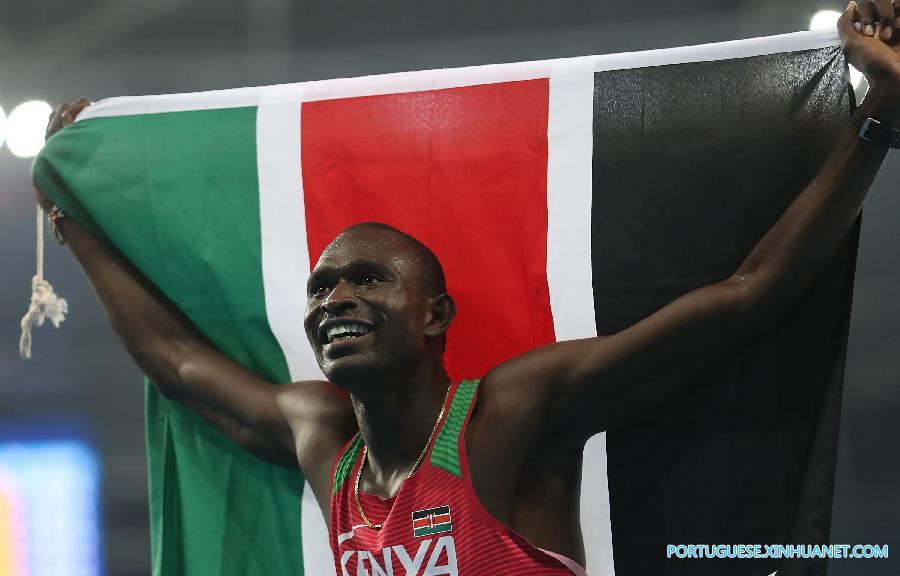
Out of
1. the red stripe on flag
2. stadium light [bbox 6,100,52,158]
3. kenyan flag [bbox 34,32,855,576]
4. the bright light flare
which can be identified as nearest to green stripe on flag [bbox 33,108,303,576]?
kenyan flag [bbox 34,32,855,576]

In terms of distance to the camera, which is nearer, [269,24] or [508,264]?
[508,264]

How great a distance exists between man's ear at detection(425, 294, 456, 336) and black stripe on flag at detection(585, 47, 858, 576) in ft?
1.03

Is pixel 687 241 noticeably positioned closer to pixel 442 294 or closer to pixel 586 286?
pixel 586 286

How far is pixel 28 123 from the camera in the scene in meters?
4.04

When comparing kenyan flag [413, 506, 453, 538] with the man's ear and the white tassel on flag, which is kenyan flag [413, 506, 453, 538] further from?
the white tassel on flag

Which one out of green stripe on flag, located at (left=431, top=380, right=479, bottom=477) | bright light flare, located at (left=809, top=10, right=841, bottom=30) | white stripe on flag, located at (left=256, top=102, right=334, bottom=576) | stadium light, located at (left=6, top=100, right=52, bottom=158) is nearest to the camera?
green stripe on flag, located at (left=431, top=380, right=479, bottom=477)

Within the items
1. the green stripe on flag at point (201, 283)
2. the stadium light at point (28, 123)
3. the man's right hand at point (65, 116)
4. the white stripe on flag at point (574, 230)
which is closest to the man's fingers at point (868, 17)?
the white stripe on flag at point (574, 230)

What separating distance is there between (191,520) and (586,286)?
106cm

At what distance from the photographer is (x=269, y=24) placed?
3.88 m

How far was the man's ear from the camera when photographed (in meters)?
2.25

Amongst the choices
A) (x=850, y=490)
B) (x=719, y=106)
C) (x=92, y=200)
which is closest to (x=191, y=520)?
→ (x=92, y=200)

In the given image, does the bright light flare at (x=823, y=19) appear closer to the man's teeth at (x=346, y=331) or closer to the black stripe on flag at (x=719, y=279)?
the black stripe on flag at (x=719, y=279)

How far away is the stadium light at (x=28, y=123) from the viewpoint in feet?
13.2

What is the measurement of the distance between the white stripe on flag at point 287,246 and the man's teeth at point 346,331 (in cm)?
37
